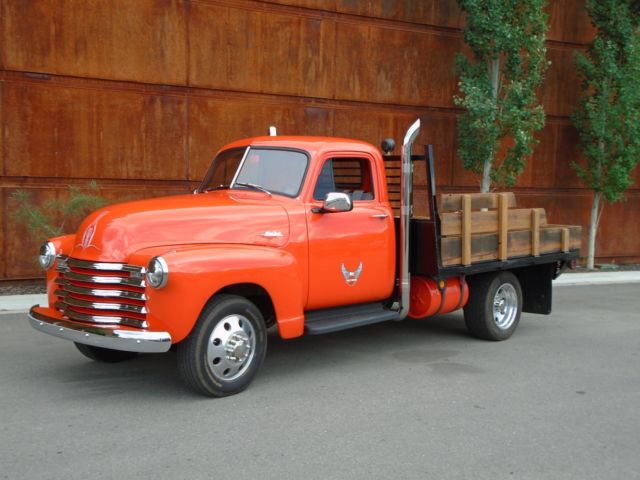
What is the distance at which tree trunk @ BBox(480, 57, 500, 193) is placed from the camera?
1355 cm

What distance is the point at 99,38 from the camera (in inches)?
445

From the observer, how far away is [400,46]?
14086 millimetres

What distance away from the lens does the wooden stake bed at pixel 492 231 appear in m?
7.36

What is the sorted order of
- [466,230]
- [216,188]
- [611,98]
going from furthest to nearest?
[611,98]
[466,230]
[216,188]

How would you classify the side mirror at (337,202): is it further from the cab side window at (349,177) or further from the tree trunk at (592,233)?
the tree trunk at (592,233)

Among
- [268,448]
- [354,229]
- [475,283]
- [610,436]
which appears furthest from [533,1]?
[268,448]

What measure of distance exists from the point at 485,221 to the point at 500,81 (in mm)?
7153

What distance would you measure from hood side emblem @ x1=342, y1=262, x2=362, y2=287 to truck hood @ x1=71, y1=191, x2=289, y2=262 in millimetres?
782

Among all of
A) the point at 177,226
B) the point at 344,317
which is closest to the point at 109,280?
the point at 177,226

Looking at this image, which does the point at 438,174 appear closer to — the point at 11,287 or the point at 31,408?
the point at 11,287

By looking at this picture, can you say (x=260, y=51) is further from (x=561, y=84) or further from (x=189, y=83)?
(x=561, y=84)

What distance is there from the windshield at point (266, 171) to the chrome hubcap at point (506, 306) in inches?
119

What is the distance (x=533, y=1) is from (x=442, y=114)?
2928mm

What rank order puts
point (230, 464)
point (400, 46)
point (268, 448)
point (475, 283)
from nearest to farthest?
point (230, 464) → point (268, 448) → point (475, 283) → point (400, 46)
